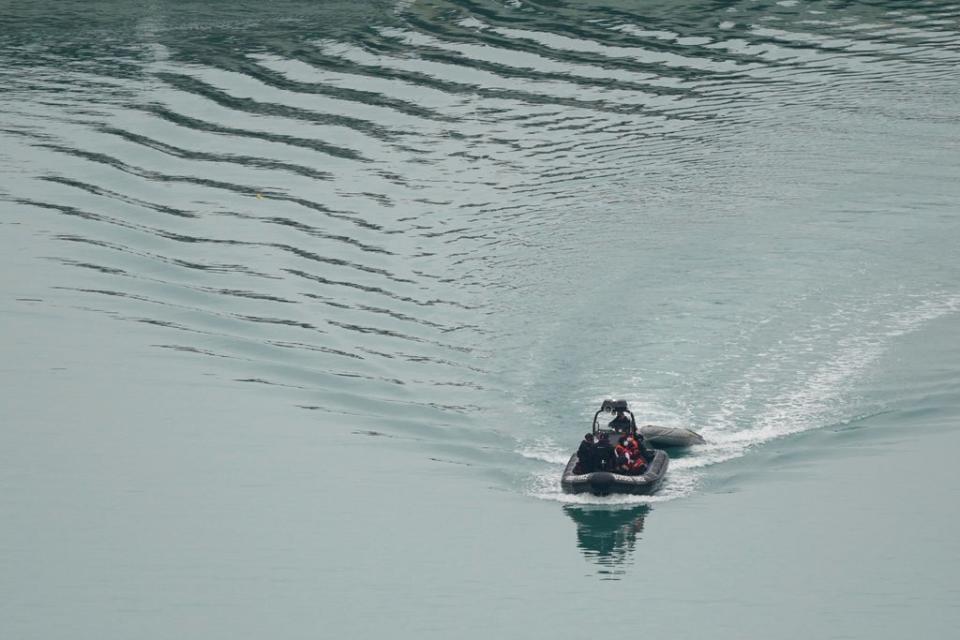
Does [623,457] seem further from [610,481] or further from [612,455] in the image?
[610,481]

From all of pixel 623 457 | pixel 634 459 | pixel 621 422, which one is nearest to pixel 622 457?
pixel 623 457

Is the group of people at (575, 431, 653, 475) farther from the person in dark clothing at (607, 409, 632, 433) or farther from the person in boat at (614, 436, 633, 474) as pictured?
the person in dark clothing at (607, 409, 632, 433)

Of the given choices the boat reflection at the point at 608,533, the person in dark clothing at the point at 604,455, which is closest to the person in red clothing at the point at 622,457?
the person in dark clothing at the point at 604,455

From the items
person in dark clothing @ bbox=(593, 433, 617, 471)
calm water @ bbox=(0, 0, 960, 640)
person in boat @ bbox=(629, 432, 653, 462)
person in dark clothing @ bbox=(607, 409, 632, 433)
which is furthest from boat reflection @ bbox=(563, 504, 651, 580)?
person in dark clothing @ bbox=(607, 409, 632, 433)

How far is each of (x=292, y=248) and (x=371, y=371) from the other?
29.1ft

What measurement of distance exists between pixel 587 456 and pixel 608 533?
1756 millimetres

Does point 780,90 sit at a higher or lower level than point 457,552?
higher

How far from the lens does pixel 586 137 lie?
175 feet

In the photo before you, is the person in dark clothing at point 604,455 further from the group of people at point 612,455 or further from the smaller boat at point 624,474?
the smaller boat at point 624,474

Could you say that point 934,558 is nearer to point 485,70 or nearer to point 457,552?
point 457,552

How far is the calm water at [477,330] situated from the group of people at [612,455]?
2.78 ft

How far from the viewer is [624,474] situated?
108 ft

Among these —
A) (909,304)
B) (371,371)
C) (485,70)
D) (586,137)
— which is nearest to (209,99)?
(485,70)

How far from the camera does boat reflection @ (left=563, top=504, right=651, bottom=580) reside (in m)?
30.3
